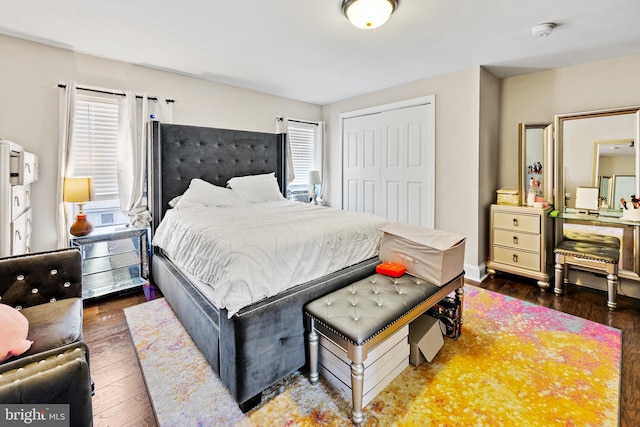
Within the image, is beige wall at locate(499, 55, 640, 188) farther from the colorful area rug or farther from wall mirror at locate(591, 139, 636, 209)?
the colorful area rug

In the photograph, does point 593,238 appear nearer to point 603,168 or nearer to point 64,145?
point 603,168

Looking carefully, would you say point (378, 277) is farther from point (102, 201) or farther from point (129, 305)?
point (102, 201)

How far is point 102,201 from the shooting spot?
3.18m

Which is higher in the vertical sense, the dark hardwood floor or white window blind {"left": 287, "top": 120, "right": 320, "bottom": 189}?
white window blind {"left": 287, "top": 120, "right": 320, "bottom": 189}

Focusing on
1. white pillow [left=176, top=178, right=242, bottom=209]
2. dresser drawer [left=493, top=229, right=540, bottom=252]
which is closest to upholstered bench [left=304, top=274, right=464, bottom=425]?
dresser drawer [left=493, top=229, right=540, bottom=252]

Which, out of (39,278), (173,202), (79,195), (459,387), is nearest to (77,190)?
(79,195)

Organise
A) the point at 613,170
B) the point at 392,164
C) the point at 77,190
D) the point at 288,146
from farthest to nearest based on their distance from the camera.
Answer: the point at 288,146, the point at 392,164, the point at 613,170, the point at 77,190

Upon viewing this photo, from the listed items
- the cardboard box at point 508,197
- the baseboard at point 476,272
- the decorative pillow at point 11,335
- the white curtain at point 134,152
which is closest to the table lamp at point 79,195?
the white curtain at point 134,152

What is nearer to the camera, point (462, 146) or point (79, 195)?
point (79, 195)

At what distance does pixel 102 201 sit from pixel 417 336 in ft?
11.1

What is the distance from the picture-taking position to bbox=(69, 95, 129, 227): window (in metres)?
2.96

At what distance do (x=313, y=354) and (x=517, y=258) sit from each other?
9.11ft

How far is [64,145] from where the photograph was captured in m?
2.79

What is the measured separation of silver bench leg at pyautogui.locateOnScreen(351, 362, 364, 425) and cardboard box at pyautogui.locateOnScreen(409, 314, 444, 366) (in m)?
0.61
